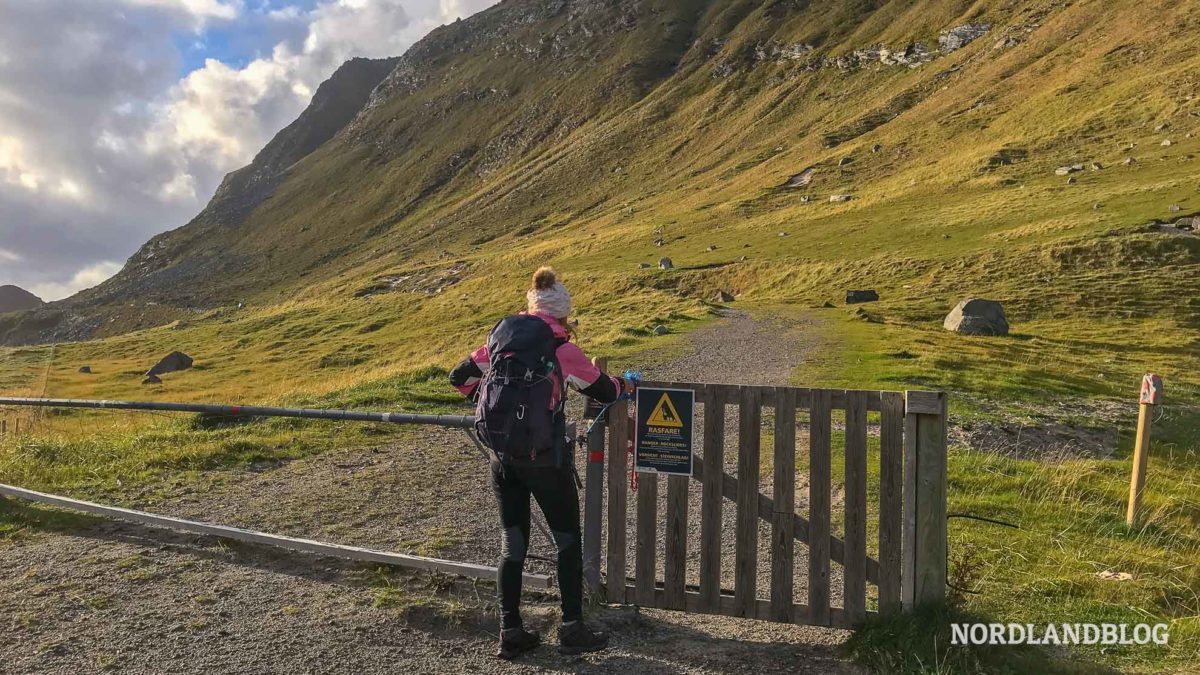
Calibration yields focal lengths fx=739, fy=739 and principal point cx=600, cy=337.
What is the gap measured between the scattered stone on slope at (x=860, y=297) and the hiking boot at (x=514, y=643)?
32.9 metres

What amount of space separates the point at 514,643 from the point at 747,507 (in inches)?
72.3

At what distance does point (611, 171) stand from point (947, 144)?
56.2m

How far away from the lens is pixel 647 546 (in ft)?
17.9

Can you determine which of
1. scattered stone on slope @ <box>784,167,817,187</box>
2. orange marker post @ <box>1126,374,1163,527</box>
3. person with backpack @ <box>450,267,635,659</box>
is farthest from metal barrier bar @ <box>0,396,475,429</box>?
scattered stone on slope @ <box>784,167,817,187</box>

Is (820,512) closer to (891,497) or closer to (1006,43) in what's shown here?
(891,497)

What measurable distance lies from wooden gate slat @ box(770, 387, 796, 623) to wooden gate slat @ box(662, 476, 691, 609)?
2.11ft

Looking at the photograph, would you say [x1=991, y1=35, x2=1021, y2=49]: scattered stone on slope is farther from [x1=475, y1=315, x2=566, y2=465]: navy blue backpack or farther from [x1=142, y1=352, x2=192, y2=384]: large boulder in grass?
[x1=475, y1=315, x2=566, y2=465]: navy blue backpack

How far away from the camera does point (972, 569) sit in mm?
6020

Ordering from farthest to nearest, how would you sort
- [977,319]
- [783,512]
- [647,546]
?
[977,319] → [647,546] → [783,512]

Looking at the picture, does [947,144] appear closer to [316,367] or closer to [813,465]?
[316,367]

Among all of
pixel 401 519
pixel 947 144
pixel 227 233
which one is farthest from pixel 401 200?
pixel 401 519

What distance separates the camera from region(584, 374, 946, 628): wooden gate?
15.9 feet
